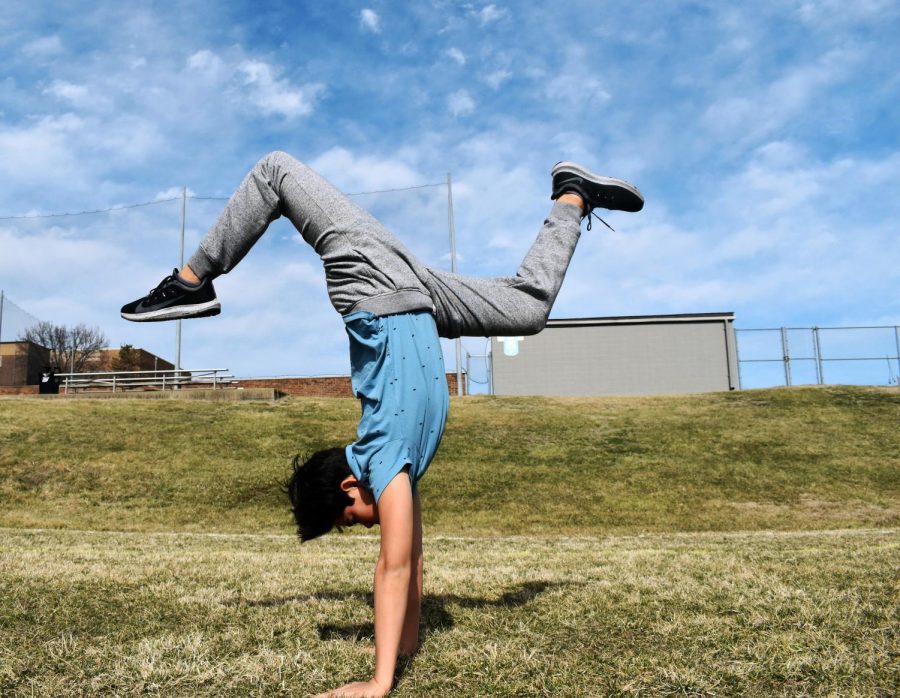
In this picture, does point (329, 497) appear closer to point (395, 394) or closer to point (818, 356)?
point (395, 394)

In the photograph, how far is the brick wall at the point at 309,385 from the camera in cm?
2931

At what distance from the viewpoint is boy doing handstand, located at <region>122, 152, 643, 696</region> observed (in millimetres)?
2578

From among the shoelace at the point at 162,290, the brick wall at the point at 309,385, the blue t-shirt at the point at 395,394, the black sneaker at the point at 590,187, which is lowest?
the blue t-shirt at the point at 395,394

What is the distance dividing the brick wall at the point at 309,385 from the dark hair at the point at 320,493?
26.2 metres

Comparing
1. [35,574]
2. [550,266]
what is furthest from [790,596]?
[35,574]

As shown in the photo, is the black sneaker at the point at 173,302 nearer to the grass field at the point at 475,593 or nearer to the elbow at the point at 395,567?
the grass field at the point at 475,593

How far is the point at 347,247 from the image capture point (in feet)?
9.14

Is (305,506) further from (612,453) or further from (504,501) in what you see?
(612,453)

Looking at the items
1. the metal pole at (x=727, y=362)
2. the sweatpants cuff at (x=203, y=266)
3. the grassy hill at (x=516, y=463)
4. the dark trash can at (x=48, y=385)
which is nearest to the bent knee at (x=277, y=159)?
the sweatpants cuff at (x=203, y=266)

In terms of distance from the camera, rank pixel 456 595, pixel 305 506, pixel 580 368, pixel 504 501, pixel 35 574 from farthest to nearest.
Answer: pixel 580 368
pixel 504 501
pixel 35 574
pixel 456 595
pixel 305 506

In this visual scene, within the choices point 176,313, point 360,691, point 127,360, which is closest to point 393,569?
point 360,691

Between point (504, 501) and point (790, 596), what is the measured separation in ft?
35.0

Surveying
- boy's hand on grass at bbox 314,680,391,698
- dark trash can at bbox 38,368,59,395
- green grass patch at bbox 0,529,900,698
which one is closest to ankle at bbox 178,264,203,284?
green grass patch at bbox 0,529,900,698

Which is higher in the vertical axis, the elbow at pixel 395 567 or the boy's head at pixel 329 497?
the boy's head at pixel 329 497
